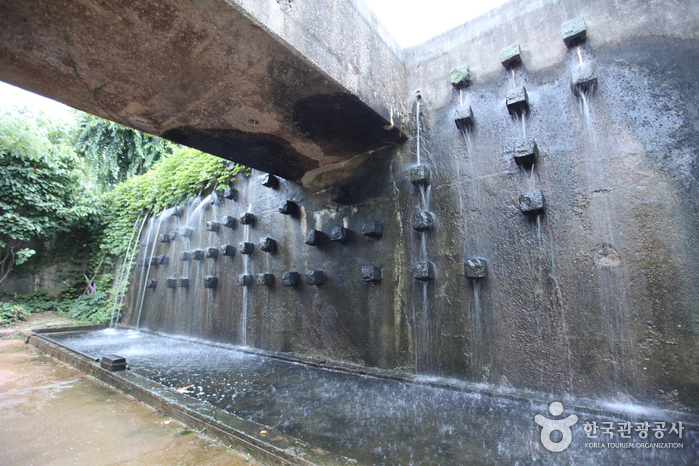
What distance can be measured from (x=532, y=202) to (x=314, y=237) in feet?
9.27

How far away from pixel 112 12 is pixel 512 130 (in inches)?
141

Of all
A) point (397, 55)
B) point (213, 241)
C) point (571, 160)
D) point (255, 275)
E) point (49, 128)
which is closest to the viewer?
point (571, 160)

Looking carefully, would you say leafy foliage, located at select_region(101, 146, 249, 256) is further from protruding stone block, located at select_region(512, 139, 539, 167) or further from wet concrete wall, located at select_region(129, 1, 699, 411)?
protruding stone block, located at select_region(512, 139, 539, 167)

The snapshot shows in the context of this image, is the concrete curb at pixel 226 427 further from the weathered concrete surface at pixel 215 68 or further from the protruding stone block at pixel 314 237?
the weathered concrete surface at pixel 215 68

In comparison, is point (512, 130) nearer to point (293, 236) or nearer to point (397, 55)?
point (397, 55)

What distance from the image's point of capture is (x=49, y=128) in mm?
14023

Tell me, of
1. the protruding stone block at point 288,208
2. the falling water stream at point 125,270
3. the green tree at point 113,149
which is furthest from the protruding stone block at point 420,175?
the green tree at point 113,149

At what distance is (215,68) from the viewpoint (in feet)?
8.85

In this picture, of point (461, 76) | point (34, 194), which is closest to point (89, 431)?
point (461, 76)

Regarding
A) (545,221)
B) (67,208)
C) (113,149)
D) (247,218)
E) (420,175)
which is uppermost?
(113,149)

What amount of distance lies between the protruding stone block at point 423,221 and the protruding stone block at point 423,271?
0.40m

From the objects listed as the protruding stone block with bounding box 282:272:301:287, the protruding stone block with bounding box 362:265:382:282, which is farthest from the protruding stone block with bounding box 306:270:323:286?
the protruding stone block with bounding box 362:265:382:282

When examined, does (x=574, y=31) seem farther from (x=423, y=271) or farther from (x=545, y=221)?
(x=423, y=271)

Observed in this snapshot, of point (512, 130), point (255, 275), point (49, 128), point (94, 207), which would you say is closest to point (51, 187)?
point (94, 207)
